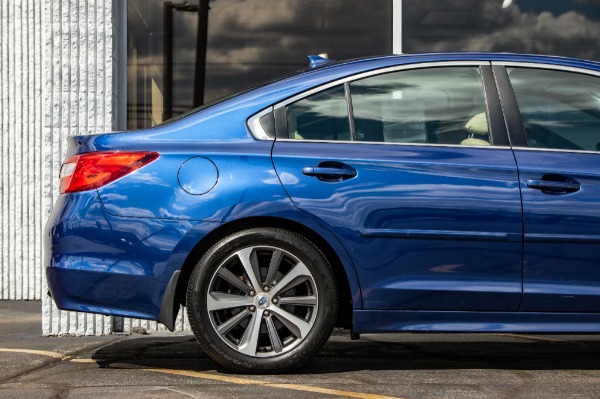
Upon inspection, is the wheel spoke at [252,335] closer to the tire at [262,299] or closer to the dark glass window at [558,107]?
the tire at [262,299]

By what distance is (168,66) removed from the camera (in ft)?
29.4

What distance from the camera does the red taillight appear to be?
5.89 metres

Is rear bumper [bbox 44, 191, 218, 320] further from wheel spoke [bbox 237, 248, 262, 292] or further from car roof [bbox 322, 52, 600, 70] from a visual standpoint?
car roof [bbox 322, 52, 600, 70]

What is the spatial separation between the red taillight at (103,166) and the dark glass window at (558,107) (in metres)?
1.87

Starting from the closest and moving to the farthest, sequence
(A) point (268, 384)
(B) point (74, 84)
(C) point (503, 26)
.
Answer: (A) point (268, 384), (B) point (74, 84), (C) point (503, 26)

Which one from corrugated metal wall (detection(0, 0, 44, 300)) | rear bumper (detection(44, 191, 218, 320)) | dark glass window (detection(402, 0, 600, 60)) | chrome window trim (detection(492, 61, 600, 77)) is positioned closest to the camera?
rear bumper (detection(44, 191, 218, 320))

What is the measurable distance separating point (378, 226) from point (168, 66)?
3581 mm

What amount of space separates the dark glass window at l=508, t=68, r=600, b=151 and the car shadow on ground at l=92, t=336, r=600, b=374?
1.18 meters

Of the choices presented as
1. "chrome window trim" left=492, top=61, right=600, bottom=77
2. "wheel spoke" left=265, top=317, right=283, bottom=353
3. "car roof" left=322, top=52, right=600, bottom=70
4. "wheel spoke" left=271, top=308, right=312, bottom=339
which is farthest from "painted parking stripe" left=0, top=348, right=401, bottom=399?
"chrome window trim" left=492, top=61, right=600, bottom=77

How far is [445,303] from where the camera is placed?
232 inches

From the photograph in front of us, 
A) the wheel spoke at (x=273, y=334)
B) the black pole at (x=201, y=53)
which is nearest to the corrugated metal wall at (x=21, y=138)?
the black pole at (x=201, y=53)

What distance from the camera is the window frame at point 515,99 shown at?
604 centimetres

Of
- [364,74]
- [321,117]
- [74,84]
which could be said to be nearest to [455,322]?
[321,117]

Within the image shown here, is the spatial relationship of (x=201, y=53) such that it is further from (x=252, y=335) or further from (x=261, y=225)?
(x=252, y=335)
